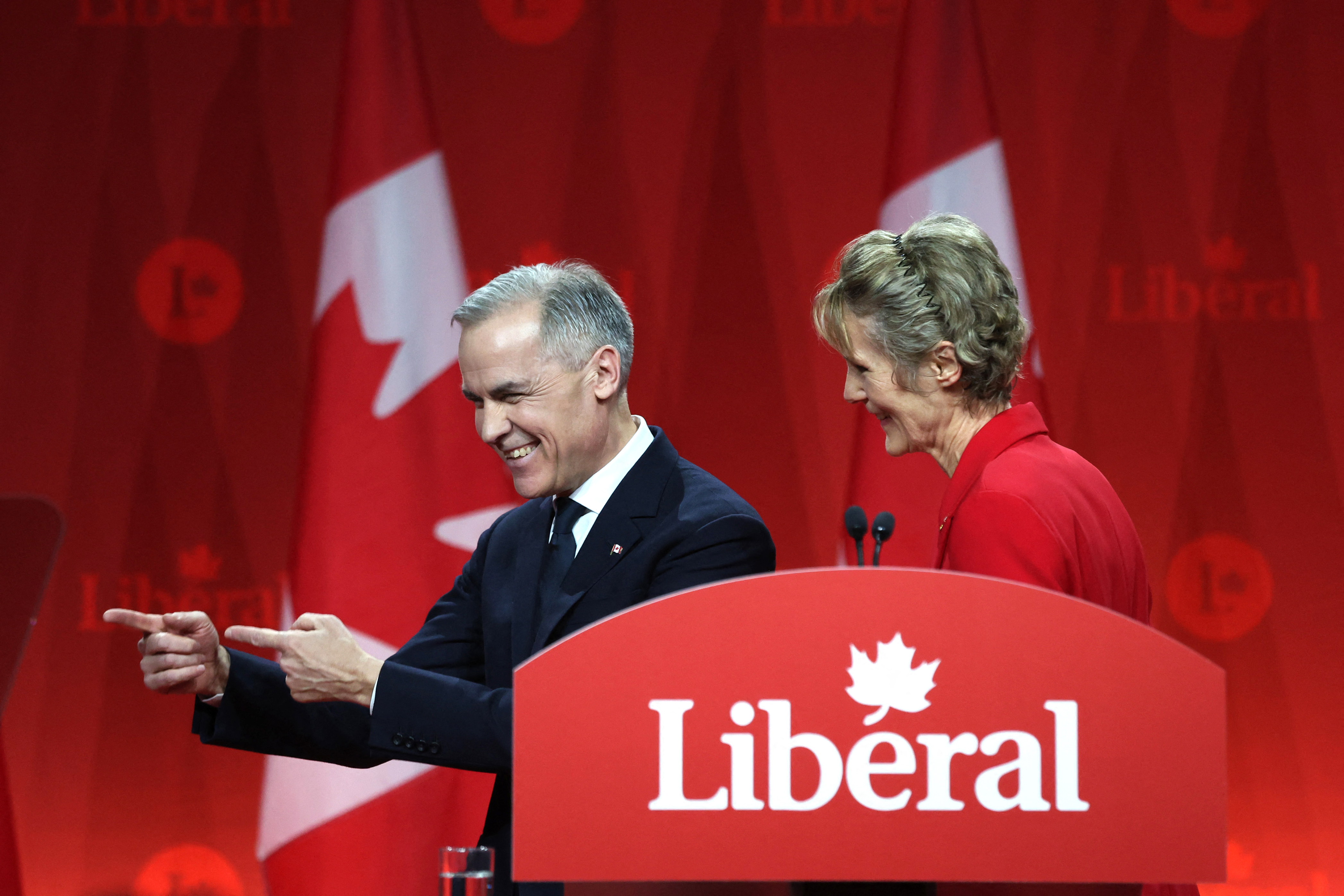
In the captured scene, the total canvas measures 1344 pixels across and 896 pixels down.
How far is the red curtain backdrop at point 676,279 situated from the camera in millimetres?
3262

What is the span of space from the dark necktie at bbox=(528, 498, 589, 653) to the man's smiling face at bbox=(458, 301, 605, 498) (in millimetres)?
36

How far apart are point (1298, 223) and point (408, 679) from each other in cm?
294

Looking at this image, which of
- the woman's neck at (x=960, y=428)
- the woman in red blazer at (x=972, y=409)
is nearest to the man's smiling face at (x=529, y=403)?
the woman in red blazer at (x=972, y=409)

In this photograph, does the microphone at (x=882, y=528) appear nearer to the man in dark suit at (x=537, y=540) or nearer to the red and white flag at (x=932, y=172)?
the man in dark suit at (x=537, y=540)

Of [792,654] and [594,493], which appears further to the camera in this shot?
[594,493]

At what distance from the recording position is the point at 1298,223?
329 centimetres

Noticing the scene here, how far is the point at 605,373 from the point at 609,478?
151 millimetres

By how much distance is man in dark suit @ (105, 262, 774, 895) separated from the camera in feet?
5.12

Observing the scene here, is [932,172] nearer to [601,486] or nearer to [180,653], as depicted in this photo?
[601,486]

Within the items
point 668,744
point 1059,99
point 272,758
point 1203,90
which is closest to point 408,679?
point 668,744

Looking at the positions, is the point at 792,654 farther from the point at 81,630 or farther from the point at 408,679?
the point at 81,630

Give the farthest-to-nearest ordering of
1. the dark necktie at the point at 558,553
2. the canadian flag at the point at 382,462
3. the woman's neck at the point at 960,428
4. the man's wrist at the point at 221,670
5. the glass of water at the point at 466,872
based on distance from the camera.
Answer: the canadian flag at the point at 382,462 → the dark necktie at the point at 558,553 → the man's wrist at the point at 221,670 → the woman's neck at the point at 960,428 → the glass of water at the point at 466,872

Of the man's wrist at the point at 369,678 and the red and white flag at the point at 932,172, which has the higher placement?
the red and white flag at the point at 932,172

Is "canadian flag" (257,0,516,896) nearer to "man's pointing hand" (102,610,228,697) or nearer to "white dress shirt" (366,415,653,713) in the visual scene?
"white dress shirt" (366,415,653,713)
